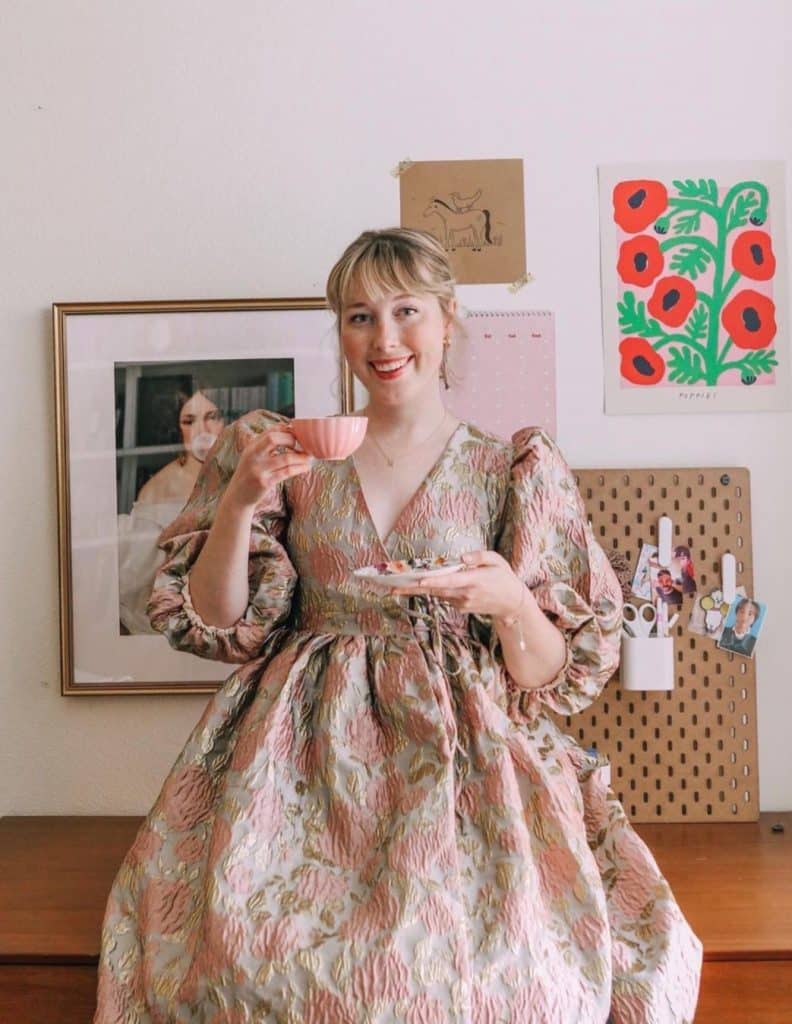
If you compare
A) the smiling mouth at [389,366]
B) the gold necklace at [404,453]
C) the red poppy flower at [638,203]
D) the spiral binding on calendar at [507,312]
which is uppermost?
the red poppy flower at [638,203]

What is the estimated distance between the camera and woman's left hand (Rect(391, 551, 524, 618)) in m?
1.21

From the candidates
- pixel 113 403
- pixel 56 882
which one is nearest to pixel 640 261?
pixel 113 403

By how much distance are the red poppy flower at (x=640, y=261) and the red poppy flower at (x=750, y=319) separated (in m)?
0.12

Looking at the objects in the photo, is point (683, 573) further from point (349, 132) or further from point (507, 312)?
point (349, 132)

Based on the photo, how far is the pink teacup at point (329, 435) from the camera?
121 centimetres

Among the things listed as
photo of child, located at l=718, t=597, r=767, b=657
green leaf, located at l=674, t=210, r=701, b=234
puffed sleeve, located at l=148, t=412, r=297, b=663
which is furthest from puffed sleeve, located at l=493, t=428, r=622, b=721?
green leaf, located at l=674, t=210, r=701, b=234

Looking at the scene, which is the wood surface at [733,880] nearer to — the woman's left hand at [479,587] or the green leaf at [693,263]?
the woman's left hand at [479,587]

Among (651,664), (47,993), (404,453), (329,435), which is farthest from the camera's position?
(651,664)

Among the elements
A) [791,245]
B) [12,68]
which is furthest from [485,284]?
[12,68]

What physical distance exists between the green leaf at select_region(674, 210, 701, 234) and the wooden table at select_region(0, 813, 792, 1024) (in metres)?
0.86

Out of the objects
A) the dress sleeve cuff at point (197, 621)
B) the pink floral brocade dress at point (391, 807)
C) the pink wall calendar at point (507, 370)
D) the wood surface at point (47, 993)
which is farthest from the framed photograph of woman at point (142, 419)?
the wood surface at point (47, 993)

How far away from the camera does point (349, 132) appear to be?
68.6 inches

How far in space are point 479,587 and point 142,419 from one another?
28.7 inches

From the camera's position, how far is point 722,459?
176 cm
